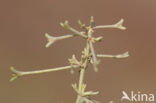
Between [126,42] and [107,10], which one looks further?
[107,10]

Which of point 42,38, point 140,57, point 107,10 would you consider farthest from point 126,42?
point 42,38

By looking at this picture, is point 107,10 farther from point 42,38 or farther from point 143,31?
point 42,38

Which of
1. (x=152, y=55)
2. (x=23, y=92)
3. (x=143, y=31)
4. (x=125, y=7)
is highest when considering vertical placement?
(x=125, y=7)

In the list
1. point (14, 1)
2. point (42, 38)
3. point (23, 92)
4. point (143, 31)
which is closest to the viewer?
point (23, 92)

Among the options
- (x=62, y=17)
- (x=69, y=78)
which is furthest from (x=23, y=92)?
(x=62, y=17)

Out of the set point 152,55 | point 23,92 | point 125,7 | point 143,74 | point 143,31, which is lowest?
point 23,92

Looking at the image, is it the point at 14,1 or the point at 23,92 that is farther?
the point at 14,1

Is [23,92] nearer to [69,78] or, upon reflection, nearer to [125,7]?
[69,78]

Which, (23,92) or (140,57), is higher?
(140,57)

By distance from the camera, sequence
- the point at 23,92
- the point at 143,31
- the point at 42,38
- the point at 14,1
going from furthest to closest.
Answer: the point at 143,31, the point at 14,1, the point at 42,38, the point at 23,92
